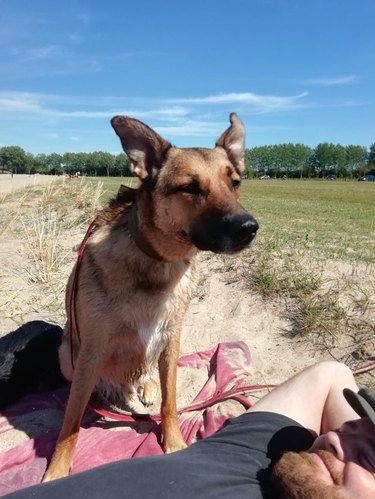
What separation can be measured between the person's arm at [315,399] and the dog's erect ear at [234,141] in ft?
5.56

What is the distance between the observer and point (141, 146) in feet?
10.7

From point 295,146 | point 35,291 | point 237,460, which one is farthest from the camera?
point 295,146

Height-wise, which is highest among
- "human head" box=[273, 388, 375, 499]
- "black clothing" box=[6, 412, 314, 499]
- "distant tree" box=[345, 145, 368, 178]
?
"distant tree" box=[345, 145, 368, 178]

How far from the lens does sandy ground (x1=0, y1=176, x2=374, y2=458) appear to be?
4.14 meters

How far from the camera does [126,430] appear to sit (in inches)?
139

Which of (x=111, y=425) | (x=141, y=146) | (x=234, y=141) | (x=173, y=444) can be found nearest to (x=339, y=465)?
(x=173, y=444)

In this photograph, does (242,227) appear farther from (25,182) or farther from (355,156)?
(355,156)

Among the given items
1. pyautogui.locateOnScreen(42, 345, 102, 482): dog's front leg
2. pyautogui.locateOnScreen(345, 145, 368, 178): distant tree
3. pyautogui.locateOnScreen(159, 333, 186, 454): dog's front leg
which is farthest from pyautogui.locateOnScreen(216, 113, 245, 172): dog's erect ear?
pyautogui.locateOnScreen(345, 145, 368, 178): distant tree

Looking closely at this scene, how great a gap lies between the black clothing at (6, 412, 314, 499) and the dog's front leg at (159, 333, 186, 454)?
0.95 metres

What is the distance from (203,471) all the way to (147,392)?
6.91 feet

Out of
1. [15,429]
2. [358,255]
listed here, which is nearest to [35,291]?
[15,429]

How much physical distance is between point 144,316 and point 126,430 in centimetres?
106

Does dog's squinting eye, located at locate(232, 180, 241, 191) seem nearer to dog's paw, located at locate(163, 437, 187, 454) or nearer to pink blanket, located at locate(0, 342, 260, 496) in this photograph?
pink blanket, located at locate(0, 342, 260, 496)

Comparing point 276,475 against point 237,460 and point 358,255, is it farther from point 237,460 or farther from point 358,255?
point 358,255
